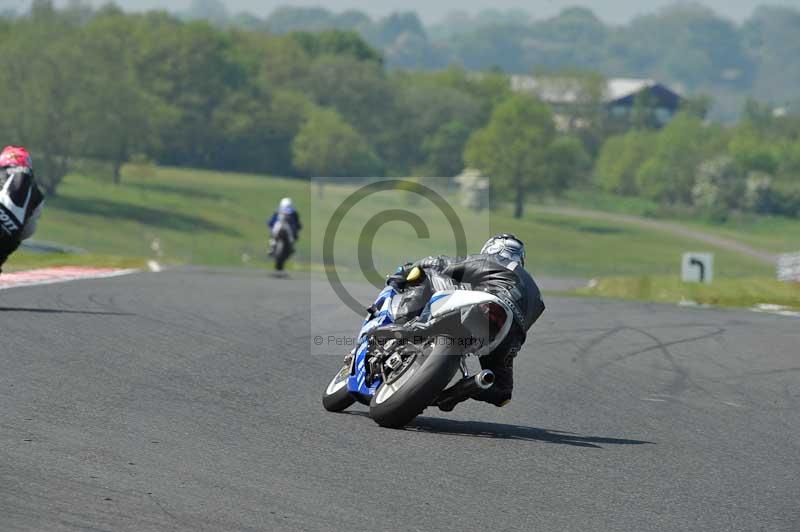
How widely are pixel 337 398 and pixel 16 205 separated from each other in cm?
607

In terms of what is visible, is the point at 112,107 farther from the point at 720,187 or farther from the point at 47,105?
the point at 720,187

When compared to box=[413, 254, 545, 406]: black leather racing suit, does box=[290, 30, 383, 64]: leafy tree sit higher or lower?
higher

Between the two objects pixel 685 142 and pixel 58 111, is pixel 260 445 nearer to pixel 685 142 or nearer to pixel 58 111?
pixel 58 111

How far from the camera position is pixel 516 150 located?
432ft

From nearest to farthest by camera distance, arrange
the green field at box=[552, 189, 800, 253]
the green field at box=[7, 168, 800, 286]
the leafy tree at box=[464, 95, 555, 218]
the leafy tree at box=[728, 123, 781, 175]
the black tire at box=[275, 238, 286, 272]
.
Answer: the black tire at box=[275, 238, 286, 272] → the green field at box=[7, 168, 800, 286] → the green field at box=[552, 189, 800, 253] → the leafy tree at box=[464, 95, 555, 218] → the leafy tree at box=[728, 123, 781, 175]

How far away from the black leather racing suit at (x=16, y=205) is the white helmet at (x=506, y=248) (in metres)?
6.69

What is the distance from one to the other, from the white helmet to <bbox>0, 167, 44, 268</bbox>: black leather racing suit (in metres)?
6.69

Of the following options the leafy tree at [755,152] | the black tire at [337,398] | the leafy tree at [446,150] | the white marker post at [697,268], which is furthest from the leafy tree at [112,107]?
the black tire at [337,398]

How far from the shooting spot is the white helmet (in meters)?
8.99

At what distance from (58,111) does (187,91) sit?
164 ft

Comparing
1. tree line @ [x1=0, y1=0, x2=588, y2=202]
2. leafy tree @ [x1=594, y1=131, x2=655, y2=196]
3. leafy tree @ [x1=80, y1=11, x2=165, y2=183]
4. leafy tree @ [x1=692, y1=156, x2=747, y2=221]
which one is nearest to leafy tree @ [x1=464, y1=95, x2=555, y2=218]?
tree line @ [x1=0, y1=0, x2=588, y2=202]

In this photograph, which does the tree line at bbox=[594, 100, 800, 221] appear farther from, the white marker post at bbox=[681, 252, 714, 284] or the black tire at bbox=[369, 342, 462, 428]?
the black tire at bbox=[369, 342, 462, 428]

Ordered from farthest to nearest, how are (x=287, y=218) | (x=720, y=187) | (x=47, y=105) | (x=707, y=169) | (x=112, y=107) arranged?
(x=707, y=169) → (x=720, y=187) → (x=112, y=107) → (x=47, y=105) → (x=287, y=218)

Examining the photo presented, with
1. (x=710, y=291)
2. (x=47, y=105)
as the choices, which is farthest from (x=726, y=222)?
(x=710, y=291)
